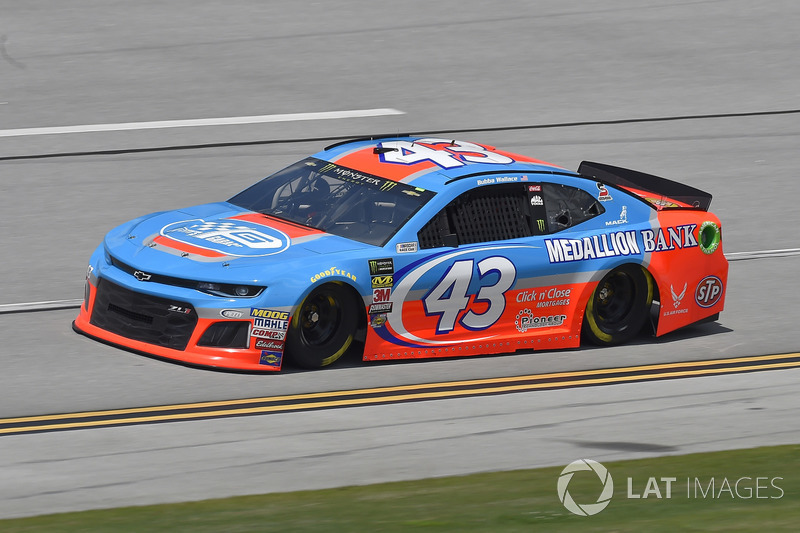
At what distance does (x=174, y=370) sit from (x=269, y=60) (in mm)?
10818

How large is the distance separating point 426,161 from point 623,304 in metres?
2.00

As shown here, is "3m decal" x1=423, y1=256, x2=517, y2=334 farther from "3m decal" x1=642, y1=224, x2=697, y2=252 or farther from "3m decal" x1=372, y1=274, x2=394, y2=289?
"3m decal" x1=642, y1=224, x2=697, y2=252

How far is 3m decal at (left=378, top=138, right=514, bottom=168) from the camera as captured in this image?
405 inches

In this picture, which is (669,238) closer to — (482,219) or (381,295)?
(482,219)

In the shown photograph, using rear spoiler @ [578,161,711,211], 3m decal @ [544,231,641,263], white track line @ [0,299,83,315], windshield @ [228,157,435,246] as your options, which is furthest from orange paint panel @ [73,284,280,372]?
rear spoiler @ [578,161,711,211]

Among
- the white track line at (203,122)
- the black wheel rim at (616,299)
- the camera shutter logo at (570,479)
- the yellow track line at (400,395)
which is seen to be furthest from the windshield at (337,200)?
the white track line at (203,122)

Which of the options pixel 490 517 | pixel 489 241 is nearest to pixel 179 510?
Result: pixel 490 517

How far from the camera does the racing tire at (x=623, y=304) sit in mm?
10523

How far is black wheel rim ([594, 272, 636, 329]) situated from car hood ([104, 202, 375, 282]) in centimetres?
219

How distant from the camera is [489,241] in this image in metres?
9.89

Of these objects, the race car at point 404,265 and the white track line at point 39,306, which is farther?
the white track line at point 39,306

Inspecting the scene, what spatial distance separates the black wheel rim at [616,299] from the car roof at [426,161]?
36.9 inches

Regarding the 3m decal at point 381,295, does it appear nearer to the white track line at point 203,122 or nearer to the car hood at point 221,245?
the car hood at point 221,245

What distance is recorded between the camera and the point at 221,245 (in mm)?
9375
